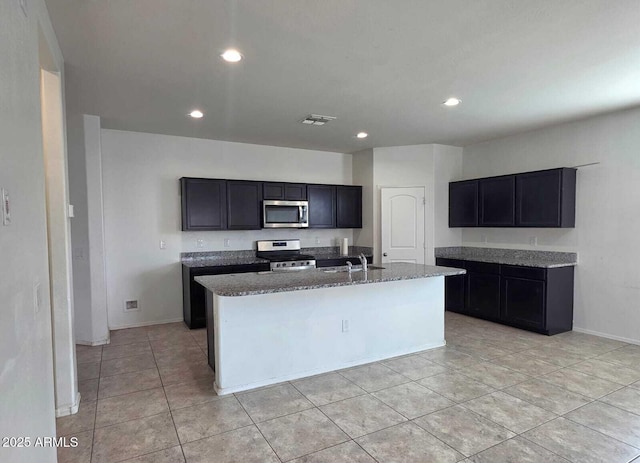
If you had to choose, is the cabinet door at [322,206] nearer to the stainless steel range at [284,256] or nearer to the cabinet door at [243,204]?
the stainless steel range at [284,256]

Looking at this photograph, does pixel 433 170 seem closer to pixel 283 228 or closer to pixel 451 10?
pixel 283 228

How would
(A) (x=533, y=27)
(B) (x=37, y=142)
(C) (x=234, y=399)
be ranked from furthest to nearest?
1. (C) (x=234, y=399)
2. (A) (x=533, y=27)
3. (B) (x=37, y=142)

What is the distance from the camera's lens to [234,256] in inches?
222

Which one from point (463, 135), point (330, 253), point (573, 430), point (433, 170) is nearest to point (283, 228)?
point (330, 253)

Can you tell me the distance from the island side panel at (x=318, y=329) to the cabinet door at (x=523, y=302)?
1.31m

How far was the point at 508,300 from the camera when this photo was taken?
496 cm

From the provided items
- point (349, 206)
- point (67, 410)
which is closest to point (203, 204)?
point (349, 206)

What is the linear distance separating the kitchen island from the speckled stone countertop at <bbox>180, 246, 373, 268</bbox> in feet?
4.93

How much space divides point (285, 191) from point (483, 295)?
3253 millimetres

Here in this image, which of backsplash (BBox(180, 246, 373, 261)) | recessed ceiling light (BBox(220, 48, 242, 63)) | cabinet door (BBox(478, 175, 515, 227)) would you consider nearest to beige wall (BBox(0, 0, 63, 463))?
recessed ceiling light (BBox(220, 48, 242, 63))

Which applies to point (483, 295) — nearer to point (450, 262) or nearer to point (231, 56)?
point (450, 262)

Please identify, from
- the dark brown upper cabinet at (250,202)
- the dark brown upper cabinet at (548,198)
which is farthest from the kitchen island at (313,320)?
the dark brown upper cabinet at (250,202)

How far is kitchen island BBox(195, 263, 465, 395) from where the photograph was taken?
3.11 meters

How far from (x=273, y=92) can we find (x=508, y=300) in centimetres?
396
